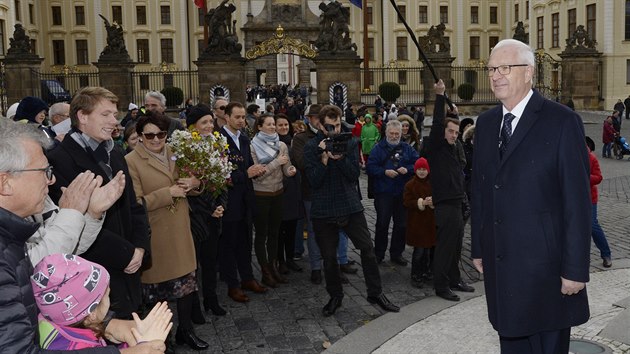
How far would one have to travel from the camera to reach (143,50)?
62.5 m

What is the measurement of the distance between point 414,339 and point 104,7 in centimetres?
6017

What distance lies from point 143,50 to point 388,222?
57.0m

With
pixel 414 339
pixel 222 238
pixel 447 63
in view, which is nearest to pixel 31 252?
pixel 414 339

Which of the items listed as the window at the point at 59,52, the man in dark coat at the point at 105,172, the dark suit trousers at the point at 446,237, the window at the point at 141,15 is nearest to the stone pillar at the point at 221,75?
the dark suit trousers at the point at 446,237

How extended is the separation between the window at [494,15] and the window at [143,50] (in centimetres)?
3110

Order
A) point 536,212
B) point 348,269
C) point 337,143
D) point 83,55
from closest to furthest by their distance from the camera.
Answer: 1. point 536,212
2. point 337,143
3. point 348,269
4. point 83,55

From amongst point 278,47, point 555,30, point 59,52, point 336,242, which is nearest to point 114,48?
point 278,47

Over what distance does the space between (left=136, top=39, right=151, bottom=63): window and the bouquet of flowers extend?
58338 millimetres

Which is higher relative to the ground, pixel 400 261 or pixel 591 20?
pixel 591 20

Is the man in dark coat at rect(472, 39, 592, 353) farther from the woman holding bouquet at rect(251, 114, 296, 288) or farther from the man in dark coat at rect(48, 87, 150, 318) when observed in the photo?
the woman holding bouquet at rect(251, 114, 296, 288)

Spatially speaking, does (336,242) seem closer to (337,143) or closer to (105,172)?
(337,143)

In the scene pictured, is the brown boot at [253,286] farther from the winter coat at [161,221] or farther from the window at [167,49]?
the window at [167,49]

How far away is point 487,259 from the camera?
4348 mm

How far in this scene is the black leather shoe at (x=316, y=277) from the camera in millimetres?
8273
